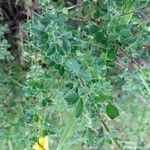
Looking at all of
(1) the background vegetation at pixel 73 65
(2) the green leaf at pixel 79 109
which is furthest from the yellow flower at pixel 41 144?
(2) the green leaf at pixel 79 109

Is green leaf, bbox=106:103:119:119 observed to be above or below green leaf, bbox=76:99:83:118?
above

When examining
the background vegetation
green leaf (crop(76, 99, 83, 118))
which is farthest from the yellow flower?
green leaf (crop(76, 99, 83, 118))

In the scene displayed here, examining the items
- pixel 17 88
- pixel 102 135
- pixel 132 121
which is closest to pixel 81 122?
pixel 102 135

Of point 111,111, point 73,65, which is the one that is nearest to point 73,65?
point 73,65

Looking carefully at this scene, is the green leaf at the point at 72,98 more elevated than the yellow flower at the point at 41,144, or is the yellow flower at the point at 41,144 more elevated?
the green leaf at the point at 72,98

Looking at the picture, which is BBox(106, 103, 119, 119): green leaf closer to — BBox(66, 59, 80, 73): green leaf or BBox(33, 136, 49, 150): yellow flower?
BBox(66, 59, 80, 73): green leaf

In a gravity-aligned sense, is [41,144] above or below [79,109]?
below

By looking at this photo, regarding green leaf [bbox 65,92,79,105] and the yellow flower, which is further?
the yellow flower

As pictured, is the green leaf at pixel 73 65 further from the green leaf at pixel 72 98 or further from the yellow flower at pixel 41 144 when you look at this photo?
the yellow flower at pixel 41 144

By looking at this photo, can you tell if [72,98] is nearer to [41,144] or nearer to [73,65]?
[73,65]
